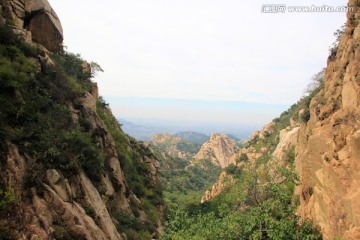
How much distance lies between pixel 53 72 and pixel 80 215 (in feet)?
44.6

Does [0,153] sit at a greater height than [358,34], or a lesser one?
lesser

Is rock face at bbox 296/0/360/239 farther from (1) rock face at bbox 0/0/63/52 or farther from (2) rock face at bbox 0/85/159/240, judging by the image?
(1) rock face at bbox 0/0/63/52

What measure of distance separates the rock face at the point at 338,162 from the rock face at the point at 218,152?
14926cm

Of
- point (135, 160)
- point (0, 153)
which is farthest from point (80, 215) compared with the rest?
point (135, 160)

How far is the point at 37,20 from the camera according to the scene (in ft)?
99.5

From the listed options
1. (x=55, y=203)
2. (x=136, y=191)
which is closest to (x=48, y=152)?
(x=55, y=203)

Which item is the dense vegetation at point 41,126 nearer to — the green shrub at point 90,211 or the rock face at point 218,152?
the green shrub at point 90,211

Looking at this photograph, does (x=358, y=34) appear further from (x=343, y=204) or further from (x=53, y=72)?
(x=53, y=72)

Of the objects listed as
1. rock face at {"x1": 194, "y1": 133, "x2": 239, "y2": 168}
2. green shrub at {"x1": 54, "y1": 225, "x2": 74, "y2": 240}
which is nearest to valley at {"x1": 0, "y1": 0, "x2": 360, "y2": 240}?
green shrub at {"x1": 54, "y1": 225, "x2": 74, "y2": 240}

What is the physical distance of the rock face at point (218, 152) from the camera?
563 ft

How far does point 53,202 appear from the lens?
1502 centimetres

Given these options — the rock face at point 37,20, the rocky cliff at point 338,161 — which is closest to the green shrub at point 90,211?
the rocky cliff at point 338,161

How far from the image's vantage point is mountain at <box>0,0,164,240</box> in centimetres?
1361

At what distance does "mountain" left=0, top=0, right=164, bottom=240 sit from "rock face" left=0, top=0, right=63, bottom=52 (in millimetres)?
95
